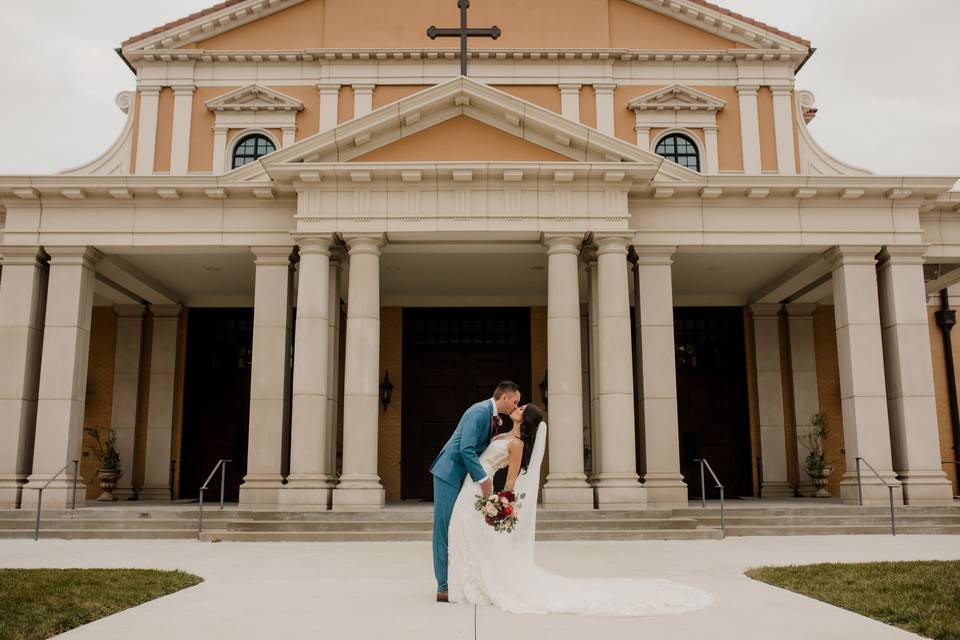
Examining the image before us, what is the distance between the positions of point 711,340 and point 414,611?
19.2m

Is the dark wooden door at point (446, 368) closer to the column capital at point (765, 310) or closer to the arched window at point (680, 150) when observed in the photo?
the arched window at point (680, 150)

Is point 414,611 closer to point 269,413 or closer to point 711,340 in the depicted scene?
point 269,413

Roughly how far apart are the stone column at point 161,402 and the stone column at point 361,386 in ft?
28.7

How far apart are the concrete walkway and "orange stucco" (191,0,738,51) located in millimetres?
15595

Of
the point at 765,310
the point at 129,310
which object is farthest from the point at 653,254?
the point at 129,310

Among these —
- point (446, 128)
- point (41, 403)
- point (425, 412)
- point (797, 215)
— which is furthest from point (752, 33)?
point (41, 403)

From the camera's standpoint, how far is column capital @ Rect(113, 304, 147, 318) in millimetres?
23797

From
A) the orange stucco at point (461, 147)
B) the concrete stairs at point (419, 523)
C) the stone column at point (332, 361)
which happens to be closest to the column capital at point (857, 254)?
the concrete stairs at point (419, 523)

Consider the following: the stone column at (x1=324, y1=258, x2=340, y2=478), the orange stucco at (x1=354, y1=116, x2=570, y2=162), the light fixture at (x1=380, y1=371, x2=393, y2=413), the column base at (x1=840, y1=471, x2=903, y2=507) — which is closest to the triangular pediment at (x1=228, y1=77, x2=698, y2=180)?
the orange stucco at (x1=354, y1=116, x2=570, y2=162)

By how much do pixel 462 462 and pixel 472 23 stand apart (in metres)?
19.3

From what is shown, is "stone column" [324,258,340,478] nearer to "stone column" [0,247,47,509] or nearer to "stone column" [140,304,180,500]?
"stone column" [0,247,47,509]

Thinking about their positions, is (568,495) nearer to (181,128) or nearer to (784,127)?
(784,127)

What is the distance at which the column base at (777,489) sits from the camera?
23203 millimetres

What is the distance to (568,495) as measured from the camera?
1639 centimetres
